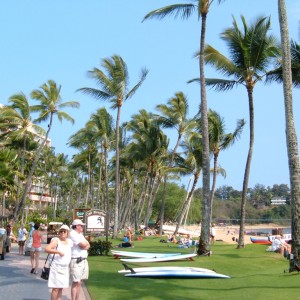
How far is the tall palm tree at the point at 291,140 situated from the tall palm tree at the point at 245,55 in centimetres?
681

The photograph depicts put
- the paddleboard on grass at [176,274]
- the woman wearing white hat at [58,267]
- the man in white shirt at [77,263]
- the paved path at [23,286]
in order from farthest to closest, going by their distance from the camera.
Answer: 1. the paddleboard on grass at [176,274]
2. the paved path at [23,286]
3. the man in white shirt at [77,263]
4. the woman wearing white hat at [58,267]

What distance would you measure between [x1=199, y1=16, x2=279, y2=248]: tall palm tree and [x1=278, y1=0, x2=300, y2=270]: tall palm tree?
681cm

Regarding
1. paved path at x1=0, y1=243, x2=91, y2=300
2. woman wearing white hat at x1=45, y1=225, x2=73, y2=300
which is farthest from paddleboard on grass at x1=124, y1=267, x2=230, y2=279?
woman wearing white hat at x1=45, y1=225, x2=73, y2=300

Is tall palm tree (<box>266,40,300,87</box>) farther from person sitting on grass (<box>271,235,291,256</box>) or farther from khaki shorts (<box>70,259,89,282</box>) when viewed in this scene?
khaki shorts (<box>70,259,89,282</box>)

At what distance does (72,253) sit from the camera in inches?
343

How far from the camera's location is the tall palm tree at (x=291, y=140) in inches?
532

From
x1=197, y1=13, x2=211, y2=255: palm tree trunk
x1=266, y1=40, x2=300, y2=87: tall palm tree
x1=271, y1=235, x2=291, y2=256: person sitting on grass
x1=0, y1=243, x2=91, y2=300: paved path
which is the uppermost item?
x1=266, y1=40, x2=300, y2=87: tall palm tree

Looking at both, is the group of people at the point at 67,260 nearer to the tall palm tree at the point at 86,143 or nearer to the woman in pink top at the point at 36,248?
the woman in pink top at the point at 36,248

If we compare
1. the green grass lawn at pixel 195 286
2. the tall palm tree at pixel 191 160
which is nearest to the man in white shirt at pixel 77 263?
the green grass lawn at pixel 195 286

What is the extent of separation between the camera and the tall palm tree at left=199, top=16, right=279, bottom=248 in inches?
856

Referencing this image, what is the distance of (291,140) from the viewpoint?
13961 millimetres

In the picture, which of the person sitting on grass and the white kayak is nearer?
the white kayak

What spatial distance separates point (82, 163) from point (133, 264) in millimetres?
44014

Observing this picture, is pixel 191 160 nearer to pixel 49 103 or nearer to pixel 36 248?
pixel 49 103
